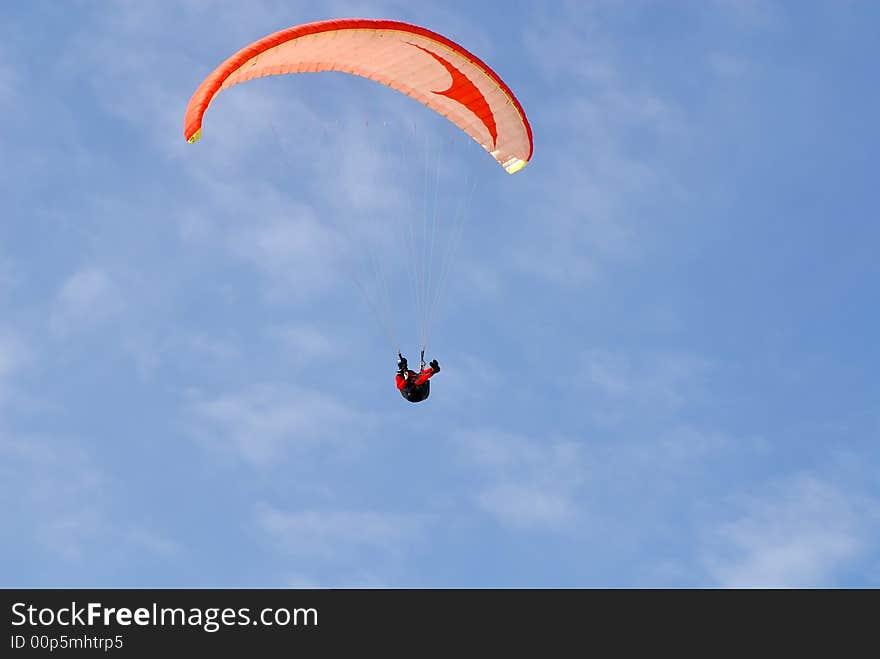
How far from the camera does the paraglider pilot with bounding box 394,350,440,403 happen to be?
3294 centimetres

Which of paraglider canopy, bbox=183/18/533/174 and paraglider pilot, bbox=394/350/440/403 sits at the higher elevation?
paraglider canopy, bbox=183/18/533/174

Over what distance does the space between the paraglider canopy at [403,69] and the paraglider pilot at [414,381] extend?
5508 mm

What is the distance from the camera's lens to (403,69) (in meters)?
34.6

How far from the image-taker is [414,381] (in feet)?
108

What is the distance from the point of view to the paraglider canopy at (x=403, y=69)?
30688 millimetres

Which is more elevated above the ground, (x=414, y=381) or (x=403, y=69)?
(x=403, y=69)

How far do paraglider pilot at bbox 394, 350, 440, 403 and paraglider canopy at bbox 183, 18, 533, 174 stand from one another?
18.1 ft

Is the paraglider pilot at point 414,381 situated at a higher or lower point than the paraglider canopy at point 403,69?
lower

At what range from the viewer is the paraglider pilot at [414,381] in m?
32.9

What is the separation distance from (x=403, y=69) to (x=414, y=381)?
7.00m

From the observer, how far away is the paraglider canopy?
101 ft
